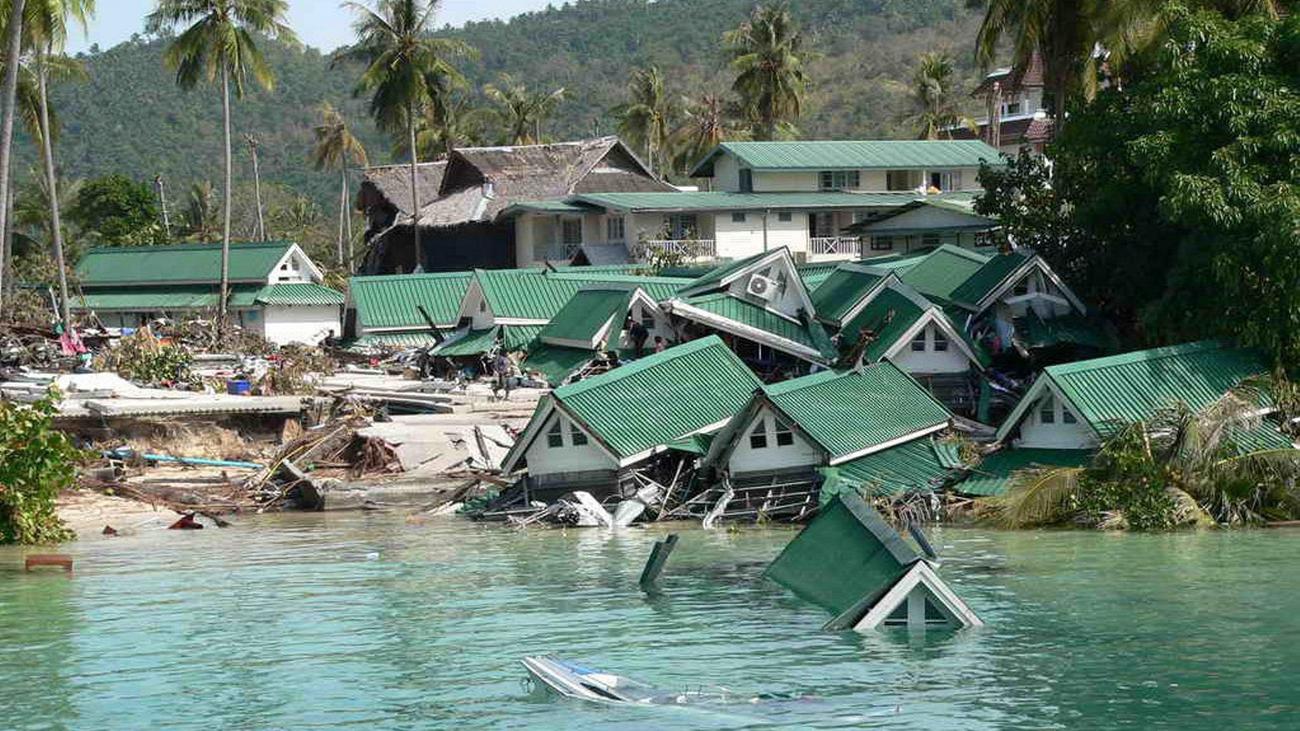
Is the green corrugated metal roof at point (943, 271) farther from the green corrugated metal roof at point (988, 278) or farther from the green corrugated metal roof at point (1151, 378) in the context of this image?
the green corrugated metal roof at point (1151, 378)

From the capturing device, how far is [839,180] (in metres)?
73.9

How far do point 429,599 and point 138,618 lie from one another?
4.33 m

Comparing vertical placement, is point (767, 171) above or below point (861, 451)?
above

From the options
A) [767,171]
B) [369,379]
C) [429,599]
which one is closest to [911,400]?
[429,599]

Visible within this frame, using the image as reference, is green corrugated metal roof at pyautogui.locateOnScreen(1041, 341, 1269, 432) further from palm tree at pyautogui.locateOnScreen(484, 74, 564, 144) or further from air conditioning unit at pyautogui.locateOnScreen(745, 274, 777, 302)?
palm tree at pyautogui.locateOnScreen(484, 74, 564, 144)

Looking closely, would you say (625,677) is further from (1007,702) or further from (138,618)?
(138,618)

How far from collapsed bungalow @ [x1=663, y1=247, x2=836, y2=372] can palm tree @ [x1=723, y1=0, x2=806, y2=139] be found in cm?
4056

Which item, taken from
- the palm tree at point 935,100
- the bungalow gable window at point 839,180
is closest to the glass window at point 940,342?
the bungalow gable window at point 839,180

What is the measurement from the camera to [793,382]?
116ft

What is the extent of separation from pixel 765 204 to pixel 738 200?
1.46m

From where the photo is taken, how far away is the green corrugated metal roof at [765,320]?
143 ft

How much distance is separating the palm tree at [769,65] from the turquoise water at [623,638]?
5509 cm

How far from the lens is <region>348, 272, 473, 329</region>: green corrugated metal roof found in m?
60.7

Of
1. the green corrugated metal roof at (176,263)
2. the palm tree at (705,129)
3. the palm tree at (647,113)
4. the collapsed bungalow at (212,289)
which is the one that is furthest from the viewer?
the palm tree at (647,113)
